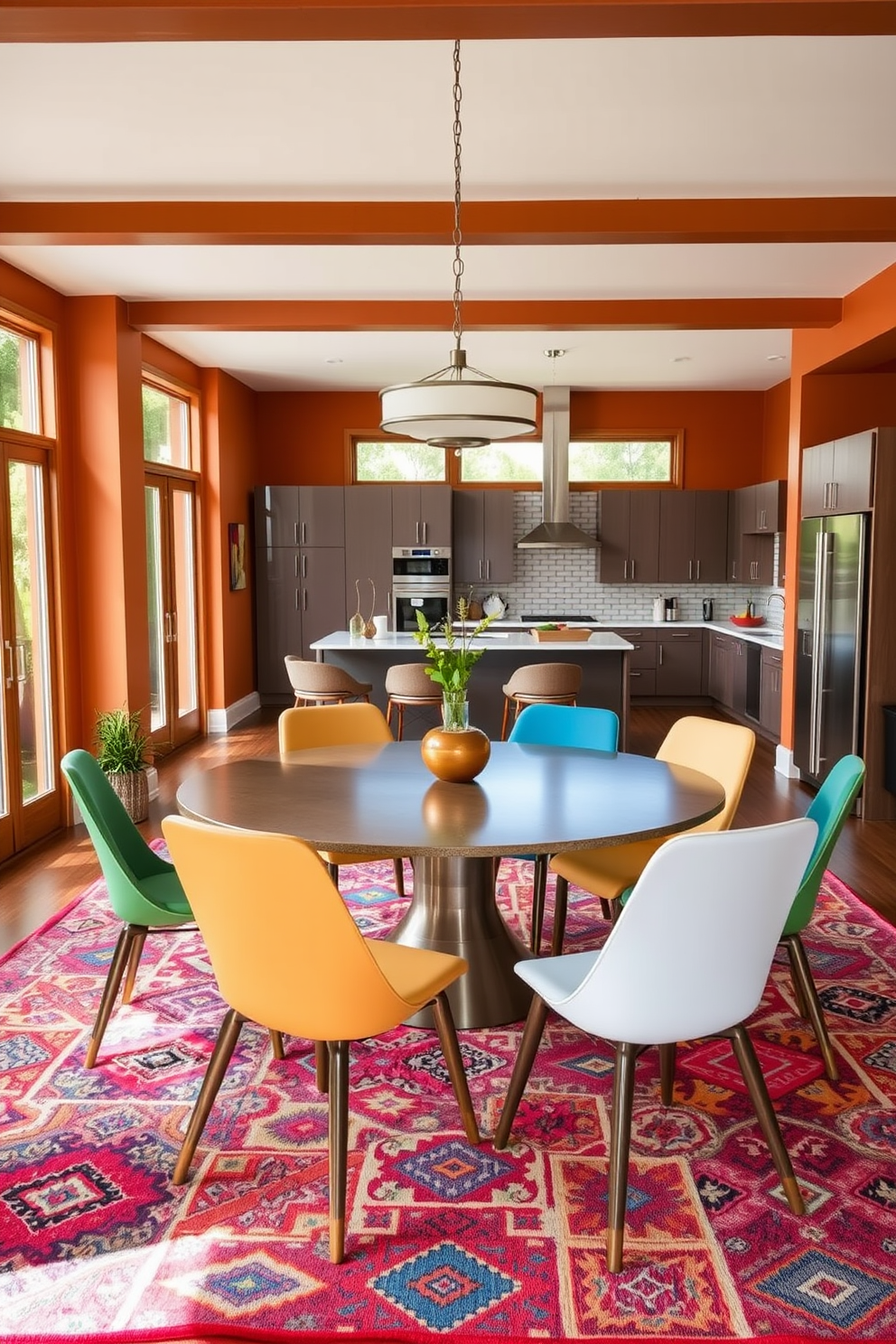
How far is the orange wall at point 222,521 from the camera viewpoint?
28.1 feet

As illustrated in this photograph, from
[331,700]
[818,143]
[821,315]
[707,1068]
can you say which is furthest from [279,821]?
[821,315]

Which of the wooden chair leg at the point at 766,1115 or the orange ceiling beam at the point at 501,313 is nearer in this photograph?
the wooden chair leg at the point at 766,1115

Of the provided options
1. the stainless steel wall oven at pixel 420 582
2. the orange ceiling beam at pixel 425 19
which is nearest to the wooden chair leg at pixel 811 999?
the orange ceiling beam at pixel 425 19

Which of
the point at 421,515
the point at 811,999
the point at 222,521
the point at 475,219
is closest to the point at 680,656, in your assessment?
the point at 421,515

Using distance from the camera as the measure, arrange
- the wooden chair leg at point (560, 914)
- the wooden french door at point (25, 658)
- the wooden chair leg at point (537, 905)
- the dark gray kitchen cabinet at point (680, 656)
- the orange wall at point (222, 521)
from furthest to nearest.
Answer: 1. the dark gray kitchen cabinet at point (680, 656)
2. the orange wall at point (222, 521)
3. the wooden french door at point (25, 658)
4. the wooden chair leg at point (537, 905)
5. the wooden chair leg at point (560, 914)

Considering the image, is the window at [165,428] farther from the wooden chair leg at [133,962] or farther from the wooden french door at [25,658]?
the wooden chair leg at [133,962]

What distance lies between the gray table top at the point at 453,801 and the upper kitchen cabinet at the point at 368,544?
6.27 m

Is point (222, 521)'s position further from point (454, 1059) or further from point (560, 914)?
point (454, 1059)

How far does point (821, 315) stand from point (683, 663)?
4222 millimetres

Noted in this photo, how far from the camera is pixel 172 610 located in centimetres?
780

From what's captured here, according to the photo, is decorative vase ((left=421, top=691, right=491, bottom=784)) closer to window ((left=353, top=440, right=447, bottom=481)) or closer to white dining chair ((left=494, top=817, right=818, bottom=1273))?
white dining chair ((left=494, top=817, right=818, bottom=1273))

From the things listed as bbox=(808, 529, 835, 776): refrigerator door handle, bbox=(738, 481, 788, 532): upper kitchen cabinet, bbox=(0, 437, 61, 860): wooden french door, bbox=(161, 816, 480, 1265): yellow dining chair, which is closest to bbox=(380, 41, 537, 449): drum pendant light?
bbox=(161, 816, 480, 1265): yellow dining chair

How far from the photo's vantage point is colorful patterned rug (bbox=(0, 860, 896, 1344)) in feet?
6.44

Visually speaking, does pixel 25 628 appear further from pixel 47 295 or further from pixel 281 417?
pixel 281 417
